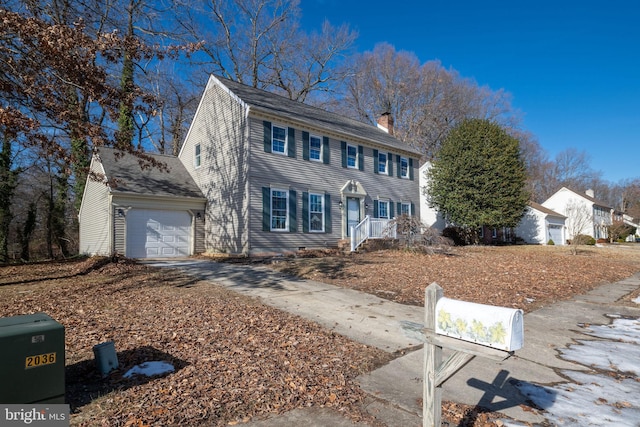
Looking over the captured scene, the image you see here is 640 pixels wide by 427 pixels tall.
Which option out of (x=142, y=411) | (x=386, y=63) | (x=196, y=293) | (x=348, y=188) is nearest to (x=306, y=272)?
(x=196, y=293)

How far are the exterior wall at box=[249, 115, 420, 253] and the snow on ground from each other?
1097cm

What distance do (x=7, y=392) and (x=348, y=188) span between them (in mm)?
15324

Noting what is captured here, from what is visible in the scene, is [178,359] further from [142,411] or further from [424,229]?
[424,229]

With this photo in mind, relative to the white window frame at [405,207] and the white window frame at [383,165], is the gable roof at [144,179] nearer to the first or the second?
the white window frame at [383,165]

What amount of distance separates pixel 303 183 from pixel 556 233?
2848 centimetres

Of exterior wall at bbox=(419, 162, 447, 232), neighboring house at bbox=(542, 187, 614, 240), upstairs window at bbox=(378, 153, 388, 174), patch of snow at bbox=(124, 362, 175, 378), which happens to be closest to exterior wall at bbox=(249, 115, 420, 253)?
upstairs window at bbox=(378, 153, 388, 174)

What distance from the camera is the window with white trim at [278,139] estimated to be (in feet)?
49.1

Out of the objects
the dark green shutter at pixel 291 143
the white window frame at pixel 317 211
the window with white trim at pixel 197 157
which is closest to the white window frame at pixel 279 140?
the dark green shutter at pixel 291 143

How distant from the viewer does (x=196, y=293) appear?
719cm

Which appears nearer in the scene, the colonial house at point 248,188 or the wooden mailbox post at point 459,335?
the wooden mailbox post at point 459,335

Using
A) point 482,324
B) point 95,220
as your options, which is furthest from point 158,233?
point 482,324

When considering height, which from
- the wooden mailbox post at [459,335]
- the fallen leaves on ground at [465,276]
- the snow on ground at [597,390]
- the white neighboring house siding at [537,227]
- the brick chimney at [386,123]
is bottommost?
the snow on ground at [597,390]

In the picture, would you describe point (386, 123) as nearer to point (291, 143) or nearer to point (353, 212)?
point (353, 212)

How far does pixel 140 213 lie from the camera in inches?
565
